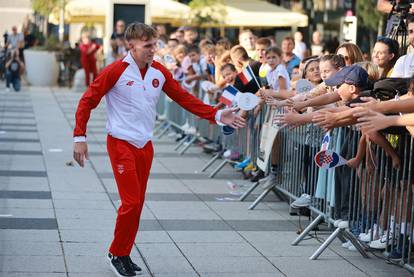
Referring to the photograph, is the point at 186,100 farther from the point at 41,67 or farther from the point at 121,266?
the point at 41,67

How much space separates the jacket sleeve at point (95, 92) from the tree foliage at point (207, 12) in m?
20.6

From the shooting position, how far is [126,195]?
7707 mm

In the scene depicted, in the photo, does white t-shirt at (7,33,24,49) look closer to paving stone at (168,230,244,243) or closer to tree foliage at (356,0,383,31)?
tree foliage at (356,0,383,31)

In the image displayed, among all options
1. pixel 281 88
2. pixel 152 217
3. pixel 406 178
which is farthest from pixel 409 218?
pixel 281 88

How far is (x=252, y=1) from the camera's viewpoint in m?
32.1

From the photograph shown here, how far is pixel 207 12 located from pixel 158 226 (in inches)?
760

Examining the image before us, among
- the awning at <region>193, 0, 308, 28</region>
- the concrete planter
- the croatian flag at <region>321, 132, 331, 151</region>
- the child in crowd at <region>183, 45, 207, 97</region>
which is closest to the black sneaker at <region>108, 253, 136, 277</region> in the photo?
the croatian flag at <region>321, 132, 331, 151</region>

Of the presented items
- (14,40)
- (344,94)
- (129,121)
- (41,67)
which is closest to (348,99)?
(344,94)

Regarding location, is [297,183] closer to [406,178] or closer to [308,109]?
[308,109]

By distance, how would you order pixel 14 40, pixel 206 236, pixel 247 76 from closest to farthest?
pixel 206 236 < pixel 247 76 < pixel 14 40

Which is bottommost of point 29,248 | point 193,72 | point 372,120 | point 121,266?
point 29,248

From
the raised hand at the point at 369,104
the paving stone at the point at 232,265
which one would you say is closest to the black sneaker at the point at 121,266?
the paving stone at the point at 232,265

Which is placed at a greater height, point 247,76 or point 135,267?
point 247,76

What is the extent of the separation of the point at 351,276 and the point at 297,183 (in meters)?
2.27
